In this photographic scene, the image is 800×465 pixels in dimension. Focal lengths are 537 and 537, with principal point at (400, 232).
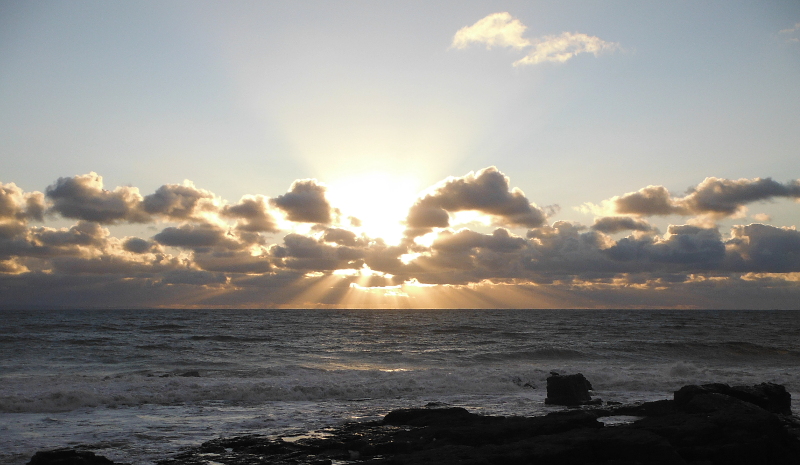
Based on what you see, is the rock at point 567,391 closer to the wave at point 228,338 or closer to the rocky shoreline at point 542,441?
the rocky shoreline at point 542,441

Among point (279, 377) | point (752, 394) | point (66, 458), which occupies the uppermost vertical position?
point (752, 394)

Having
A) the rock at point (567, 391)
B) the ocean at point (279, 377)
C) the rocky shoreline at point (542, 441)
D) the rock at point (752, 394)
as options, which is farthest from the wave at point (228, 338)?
the rock at point (752, 394)

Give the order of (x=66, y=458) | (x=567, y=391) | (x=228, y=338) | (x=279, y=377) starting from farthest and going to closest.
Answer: (x=228, y=338) → (x=279, y=377) → (x=567, y=391) → (x=66, y=458)

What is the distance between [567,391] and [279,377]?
14.5 meters

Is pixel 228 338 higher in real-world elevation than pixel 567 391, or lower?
lower

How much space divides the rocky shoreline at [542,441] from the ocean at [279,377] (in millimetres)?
1778

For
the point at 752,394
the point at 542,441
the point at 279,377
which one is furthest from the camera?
the point at 279,377

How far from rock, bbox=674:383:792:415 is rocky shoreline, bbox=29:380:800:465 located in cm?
3

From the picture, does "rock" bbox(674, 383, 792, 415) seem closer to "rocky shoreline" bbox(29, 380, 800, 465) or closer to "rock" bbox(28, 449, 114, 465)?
"rocky shoreline" bbox(29, 380, 800, 465)

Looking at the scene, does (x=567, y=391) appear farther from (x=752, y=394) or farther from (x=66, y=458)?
(x=66, y=458)

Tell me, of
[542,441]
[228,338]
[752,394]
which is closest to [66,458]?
[542,441]

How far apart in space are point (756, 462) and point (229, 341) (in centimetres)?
4176

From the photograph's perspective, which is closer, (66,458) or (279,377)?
(66,458)

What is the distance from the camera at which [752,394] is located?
49.8 feet
